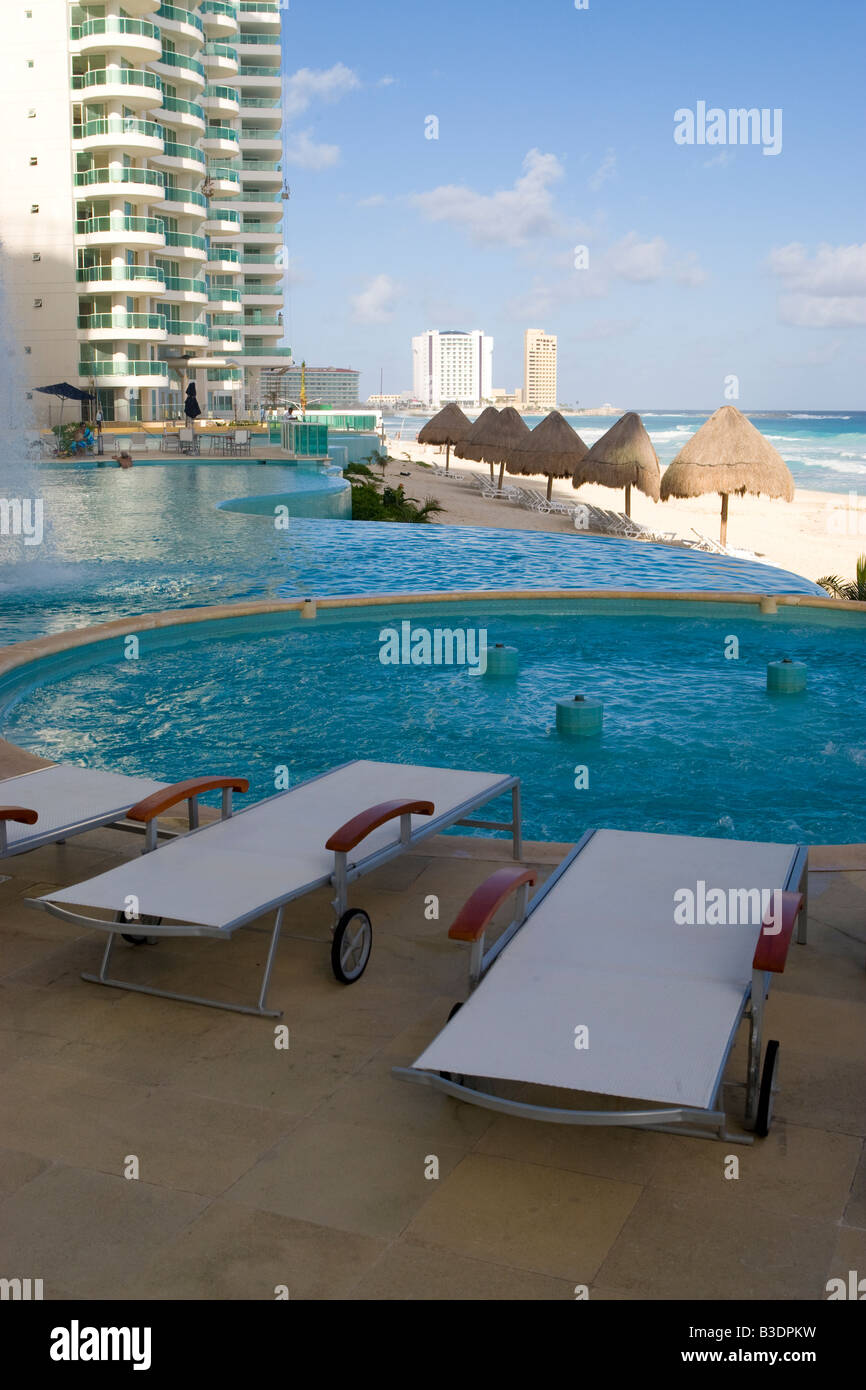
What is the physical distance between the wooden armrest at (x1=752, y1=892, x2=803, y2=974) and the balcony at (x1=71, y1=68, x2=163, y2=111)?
47.5 m

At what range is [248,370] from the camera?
61.3 meters

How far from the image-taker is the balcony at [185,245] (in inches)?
1911

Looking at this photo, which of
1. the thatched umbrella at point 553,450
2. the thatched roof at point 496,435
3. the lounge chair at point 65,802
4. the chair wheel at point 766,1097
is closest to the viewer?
the chair wheel at point 766,1097

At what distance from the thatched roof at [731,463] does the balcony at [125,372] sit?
2721 cm

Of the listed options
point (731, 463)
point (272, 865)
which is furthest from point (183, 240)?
point (272, 865)

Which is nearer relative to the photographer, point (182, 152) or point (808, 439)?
point (182, 152)

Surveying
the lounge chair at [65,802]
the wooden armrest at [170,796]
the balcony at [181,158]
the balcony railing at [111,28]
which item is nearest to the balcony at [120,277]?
the balcony at [181,158]

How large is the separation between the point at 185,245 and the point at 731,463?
1338 inches

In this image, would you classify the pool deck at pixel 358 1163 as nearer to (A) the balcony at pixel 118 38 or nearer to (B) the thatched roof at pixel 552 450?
(B) the thatched roof at pixel 552 450

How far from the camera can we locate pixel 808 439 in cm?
9244

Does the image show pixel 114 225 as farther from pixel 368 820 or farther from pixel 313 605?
pixel 368 820

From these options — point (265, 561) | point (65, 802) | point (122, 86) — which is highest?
point (122, 86)

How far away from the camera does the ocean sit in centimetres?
6656
